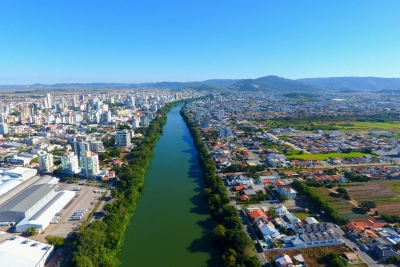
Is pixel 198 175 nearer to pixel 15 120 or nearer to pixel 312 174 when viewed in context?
pixel 312 174

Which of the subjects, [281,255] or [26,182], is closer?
[281,255]

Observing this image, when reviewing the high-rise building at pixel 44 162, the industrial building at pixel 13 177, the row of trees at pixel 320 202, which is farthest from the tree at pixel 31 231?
the row of trees at pixel 320 202

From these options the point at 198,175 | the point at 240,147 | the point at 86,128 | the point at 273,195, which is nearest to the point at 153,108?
the point at 86,128

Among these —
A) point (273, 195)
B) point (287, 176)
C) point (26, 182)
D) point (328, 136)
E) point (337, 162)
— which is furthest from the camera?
point (328, 136)

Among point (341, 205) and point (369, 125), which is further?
point (369, 125)

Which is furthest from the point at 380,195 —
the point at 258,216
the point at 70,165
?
the point at 70,165

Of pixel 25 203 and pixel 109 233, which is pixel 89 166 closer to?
pixel 25 203
